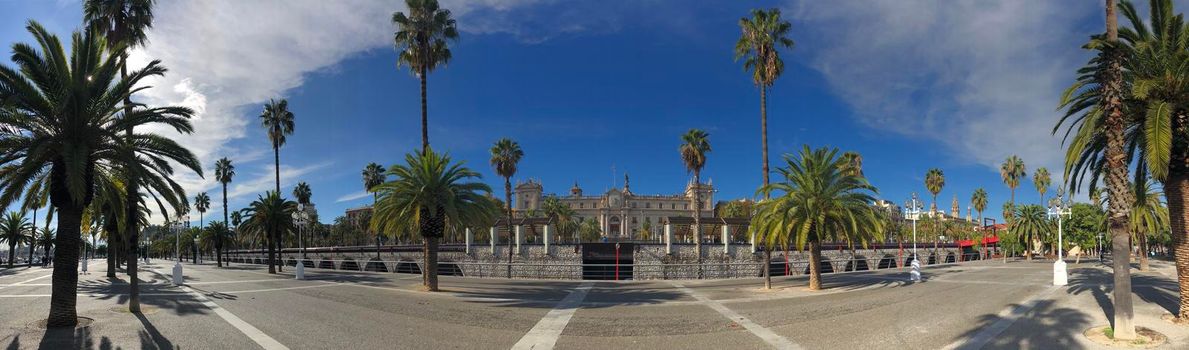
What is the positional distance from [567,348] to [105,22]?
31.0 metres

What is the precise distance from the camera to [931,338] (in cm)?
1055

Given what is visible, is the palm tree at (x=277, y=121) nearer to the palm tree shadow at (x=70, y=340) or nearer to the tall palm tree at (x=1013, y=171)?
the palm tree shadow at (x=70, y=340)

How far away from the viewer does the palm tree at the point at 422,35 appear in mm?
26500

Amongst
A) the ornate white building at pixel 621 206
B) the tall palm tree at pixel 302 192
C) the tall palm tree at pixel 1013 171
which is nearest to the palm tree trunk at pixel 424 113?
the tall palm tree at pixel 302 192

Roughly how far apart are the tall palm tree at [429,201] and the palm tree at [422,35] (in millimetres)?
4668

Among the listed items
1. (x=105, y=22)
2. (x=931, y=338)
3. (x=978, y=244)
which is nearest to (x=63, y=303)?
(x=931, y=338)

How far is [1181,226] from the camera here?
11688mm

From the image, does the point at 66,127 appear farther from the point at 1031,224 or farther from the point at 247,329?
the point at 1031,224

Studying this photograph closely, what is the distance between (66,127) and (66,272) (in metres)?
3.45

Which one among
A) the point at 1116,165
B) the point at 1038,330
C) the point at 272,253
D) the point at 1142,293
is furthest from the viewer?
the point at 272,253

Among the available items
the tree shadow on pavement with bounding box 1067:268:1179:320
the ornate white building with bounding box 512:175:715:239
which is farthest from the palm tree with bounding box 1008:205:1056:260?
the ornate white building with bounding box 512:175:715:239

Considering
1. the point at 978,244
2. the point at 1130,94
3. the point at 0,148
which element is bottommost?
the point at 978,244

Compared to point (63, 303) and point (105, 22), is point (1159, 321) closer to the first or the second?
point (63, 303)

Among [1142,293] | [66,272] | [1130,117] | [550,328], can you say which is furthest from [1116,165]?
[66,272]
